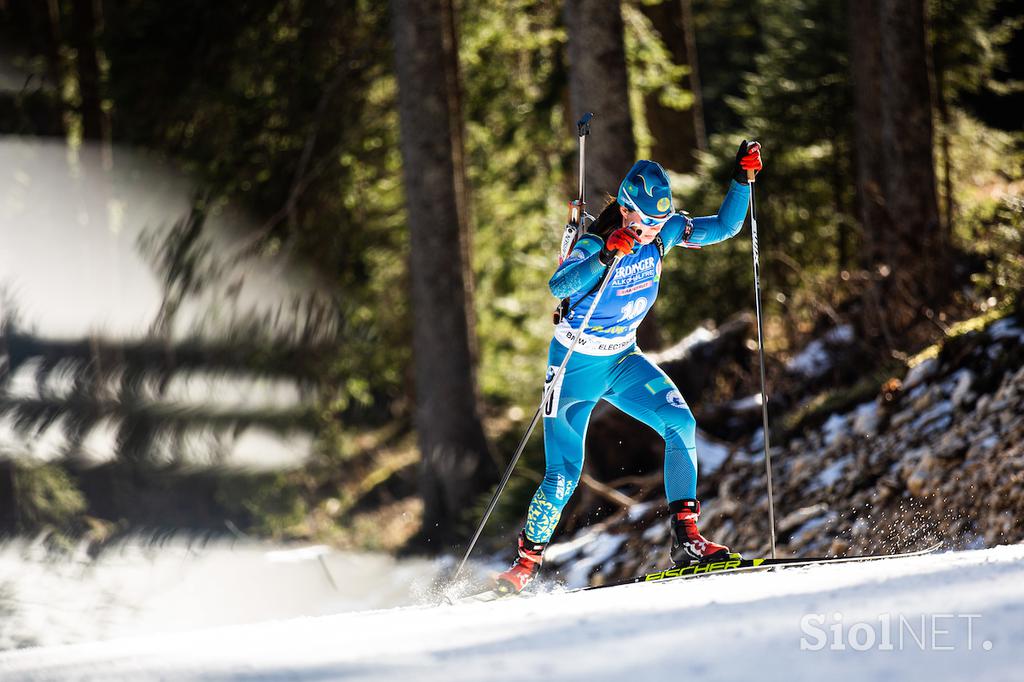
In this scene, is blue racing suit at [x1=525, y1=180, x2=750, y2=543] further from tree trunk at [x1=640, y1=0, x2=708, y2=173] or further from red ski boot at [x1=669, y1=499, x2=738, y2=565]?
A: tree trunk at [x1=640, y1=0, x2=708, y2=173]

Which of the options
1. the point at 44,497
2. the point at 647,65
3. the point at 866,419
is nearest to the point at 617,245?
the point at 866,419

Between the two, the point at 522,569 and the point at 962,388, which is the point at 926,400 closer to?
the point at 962,388

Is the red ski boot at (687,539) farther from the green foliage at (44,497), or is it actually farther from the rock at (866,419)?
the green foliage at (44,497)

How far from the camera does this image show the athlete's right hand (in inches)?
210

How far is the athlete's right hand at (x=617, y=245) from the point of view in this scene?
5.32 m

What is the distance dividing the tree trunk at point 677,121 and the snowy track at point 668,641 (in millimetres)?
10817

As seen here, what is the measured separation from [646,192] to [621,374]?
1015 mm

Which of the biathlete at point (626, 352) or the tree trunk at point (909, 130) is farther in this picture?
the tree trunk at point (909, 130)

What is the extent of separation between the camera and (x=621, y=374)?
5789mm

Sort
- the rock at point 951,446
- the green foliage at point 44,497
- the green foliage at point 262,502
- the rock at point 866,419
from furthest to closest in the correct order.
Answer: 1. the green foliage at point 262,502
2. the green foliage at point 44,497
3. the rock at point 866,419
4. the rock at point 951,446

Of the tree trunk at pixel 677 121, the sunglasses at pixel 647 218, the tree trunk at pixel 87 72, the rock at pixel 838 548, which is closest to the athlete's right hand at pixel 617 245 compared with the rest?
the sunglasses at pixel 647 218

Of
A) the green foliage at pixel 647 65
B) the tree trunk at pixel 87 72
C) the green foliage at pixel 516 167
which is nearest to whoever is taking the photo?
the green foliage at pixel 647 65

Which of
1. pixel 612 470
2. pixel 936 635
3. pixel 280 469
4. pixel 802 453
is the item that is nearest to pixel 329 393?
pixel 280 469

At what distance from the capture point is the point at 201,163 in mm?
13055
